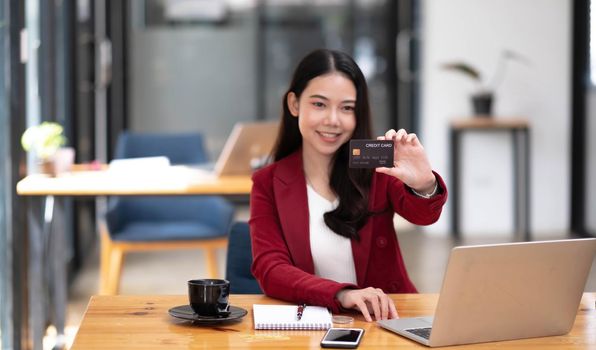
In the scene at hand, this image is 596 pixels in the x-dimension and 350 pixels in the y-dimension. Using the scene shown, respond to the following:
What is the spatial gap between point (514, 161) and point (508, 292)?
5449mm

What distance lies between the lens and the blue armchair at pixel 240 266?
2.65 meters

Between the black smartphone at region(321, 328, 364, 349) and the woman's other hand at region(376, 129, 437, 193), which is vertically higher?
the woman's other hand at region(376, 129, 437, 193)

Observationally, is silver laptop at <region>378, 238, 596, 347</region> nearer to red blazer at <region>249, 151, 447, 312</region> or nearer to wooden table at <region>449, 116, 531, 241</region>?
red blazer at <region>249, 151, 447, 312</region>

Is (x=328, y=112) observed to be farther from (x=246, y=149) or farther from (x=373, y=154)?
(x=246, y=149)

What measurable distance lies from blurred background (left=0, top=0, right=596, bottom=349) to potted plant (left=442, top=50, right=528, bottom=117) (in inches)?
0.8

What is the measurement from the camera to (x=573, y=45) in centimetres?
709

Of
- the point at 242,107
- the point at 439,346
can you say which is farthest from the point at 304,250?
the point at 242,107

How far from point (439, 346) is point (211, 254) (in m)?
3.03

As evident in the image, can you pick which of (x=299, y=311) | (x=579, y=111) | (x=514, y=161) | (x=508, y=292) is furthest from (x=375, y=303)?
(x=579, y=111)

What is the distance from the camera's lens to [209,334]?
185 centimetres

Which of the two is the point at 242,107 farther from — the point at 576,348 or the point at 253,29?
the point at 576,348

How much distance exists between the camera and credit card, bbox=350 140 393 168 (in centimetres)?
206

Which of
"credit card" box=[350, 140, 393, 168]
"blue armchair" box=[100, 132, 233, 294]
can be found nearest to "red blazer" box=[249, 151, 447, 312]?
"credit card" box=[350, 140, 393, 168]

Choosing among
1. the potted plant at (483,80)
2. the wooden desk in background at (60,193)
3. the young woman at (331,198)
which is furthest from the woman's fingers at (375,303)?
the potted plant at (483,80)
